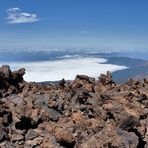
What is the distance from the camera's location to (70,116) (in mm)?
27859

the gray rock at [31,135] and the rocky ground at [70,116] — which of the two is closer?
the rocky ground at [70,116]

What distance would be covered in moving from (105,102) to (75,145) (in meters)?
7.65

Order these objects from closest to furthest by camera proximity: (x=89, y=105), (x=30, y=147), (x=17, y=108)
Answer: (x=30, y=147), (x=17, y=108), (x=89, y=105)

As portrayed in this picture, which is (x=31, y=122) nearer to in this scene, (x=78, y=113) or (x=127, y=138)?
(x=78, y=113)

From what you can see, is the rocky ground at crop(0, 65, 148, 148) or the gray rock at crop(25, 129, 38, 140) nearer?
the rocky ground at crop(0, 65, 148, 148)

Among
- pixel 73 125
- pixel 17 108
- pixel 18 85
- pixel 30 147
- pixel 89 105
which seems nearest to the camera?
pixel 30 147

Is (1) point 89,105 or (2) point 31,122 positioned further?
(1) point 89,105

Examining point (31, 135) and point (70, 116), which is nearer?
point (31, 135)

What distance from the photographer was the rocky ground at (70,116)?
948 inches

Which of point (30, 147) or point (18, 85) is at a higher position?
point (18, 85)

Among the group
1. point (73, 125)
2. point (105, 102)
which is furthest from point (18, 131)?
point (105, 102)

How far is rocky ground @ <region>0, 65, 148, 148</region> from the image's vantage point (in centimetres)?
2408

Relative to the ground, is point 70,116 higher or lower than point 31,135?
higher

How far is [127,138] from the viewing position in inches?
984
